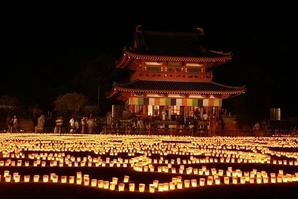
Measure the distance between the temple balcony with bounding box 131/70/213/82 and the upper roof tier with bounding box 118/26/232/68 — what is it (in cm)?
128

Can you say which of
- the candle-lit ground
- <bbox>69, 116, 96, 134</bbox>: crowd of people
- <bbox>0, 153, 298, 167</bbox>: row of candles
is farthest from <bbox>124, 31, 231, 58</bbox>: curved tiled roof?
the candle-lit ground

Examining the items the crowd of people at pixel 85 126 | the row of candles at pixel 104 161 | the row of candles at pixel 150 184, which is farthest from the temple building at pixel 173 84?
the row of candles at pixel 150 184

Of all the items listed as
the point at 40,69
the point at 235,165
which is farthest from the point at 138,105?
the point at 235,165

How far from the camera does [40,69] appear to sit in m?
59.0

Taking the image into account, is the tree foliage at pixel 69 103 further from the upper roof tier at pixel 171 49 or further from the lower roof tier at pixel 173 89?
the upper roof tier at pixel 171 49

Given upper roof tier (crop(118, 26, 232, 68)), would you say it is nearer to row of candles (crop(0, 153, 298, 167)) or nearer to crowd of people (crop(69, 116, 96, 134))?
crowd of people (crop(69, 116, 96, 134))

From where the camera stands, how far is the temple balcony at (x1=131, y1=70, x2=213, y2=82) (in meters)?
41.5

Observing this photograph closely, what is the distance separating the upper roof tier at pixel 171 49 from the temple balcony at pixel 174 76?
1.28 m

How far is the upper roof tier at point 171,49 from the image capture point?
41.3 m

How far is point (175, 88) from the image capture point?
4009 cm

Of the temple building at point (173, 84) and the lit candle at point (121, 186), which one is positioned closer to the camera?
the lit candle at point (121, 186)

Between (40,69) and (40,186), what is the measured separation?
51043 millimetres

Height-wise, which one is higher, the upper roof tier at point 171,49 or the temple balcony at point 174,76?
the upper roof tier at point 171,49

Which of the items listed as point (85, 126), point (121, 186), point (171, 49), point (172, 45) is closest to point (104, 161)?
point (121, 186)
